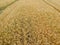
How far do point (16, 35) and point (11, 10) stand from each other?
1.02 ft

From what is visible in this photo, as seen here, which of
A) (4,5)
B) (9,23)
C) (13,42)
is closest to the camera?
(13,42)

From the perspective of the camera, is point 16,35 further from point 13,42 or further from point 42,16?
point 42,16

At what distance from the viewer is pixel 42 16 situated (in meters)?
0.73

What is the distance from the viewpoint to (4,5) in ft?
3.22

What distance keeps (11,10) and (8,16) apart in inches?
4.6

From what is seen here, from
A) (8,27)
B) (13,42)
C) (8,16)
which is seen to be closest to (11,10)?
(8,16)

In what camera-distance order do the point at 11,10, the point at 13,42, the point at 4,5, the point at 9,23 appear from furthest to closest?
the point at 4,5 → the point at 11,10 → the point at 9,23 → the point at 13,42

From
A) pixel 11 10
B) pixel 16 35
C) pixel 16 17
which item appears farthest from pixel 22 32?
pixel 11 10

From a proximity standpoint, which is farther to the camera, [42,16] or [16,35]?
[42,16]

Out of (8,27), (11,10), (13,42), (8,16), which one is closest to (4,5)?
(11,10)

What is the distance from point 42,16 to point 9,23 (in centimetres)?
19

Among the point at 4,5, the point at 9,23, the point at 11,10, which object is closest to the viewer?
the point at 9,23

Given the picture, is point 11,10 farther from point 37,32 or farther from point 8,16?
point 37,32

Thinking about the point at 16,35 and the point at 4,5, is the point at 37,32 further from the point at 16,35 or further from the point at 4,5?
the point at 4,5
